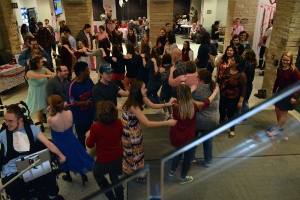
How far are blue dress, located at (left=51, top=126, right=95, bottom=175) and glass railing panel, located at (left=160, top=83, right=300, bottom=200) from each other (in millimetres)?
998

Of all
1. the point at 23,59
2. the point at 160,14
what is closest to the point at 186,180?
the point at 23,59

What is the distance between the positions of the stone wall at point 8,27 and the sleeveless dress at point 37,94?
14.6 feet

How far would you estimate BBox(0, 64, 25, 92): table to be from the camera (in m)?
6.10

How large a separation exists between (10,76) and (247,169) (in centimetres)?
544

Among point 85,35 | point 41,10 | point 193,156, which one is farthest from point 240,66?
point 41,10

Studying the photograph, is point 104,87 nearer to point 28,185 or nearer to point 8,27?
point 28,185

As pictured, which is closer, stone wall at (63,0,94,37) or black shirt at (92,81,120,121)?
black shirt at (92,81,120,121)

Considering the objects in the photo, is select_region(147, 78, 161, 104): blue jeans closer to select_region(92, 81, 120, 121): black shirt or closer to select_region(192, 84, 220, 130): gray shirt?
select_region(92, 81, 120, 121): black shirt

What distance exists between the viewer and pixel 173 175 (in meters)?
3.09

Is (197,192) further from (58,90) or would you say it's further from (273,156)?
(58,90)

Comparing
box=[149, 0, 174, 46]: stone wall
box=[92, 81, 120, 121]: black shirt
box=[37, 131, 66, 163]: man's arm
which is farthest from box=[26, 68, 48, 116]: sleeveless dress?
box=[149, 0, 174, 46]: stone wall

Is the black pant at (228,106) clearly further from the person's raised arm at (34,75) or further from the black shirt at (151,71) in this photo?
the person's raised arm at (34,75)

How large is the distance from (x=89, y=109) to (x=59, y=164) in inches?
32.5

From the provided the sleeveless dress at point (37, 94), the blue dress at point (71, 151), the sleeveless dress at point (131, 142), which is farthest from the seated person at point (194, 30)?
the blue dress at point (71, 151)
